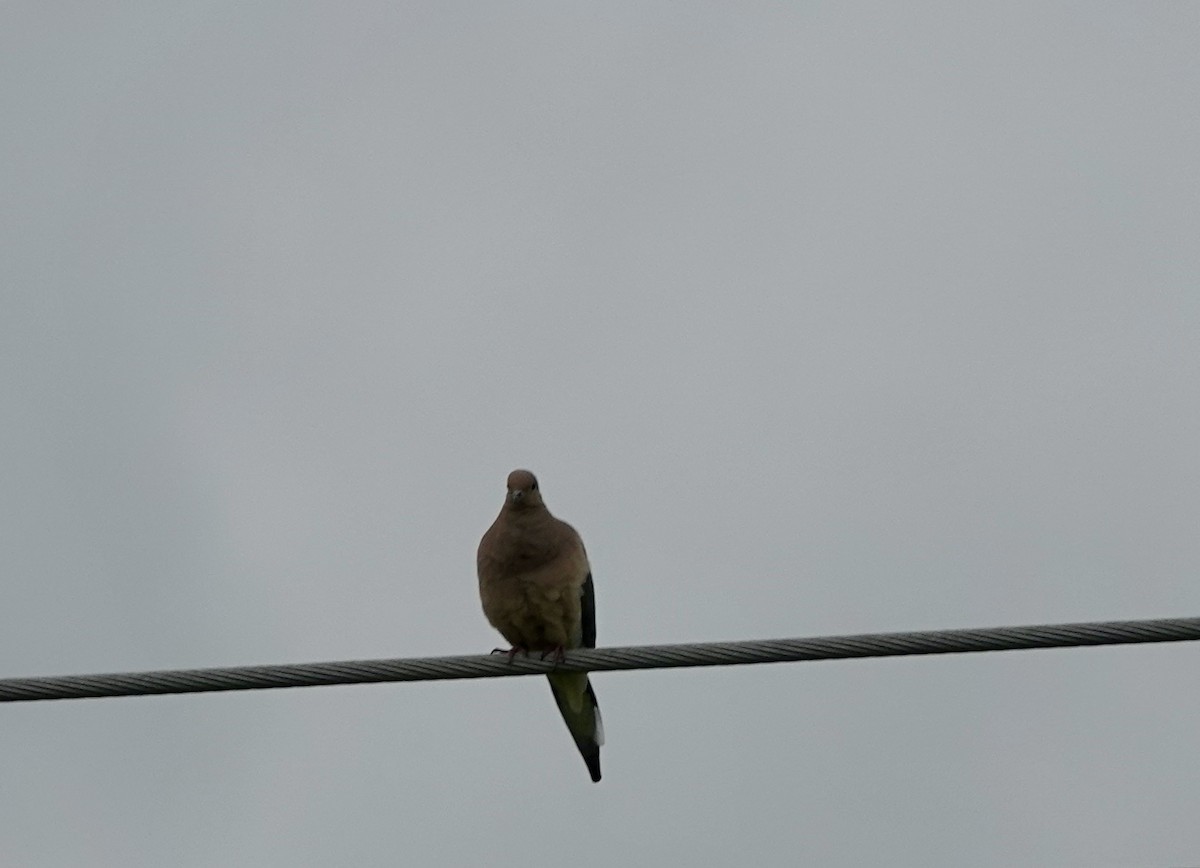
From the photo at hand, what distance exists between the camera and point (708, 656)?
5227 mm

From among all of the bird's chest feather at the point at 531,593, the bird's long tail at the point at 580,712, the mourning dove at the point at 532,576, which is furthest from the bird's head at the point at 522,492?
the bird's long tail at the point at 580,712

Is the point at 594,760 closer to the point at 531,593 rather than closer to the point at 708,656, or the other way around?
the point at 531,593

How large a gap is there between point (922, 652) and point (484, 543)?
10.6 ft

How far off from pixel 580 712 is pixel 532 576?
0.80 m

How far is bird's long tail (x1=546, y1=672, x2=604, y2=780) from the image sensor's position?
8273 millimetres

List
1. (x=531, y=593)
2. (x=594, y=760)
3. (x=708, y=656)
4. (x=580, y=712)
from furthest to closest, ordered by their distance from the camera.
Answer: (x=594, y=760), (x=580, y=712), (x=531, y=593), (x=708, y=656)

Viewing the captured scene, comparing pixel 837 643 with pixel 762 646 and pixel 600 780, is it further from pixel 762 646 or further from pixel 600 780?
pixel 600 780

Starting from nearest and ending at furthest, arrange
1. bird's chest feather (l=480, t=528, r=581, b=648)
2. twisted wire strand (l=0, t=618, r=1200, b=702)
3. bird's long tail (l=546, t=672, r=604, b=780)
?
1. twisted wire strand (l=0, t=618, r=1200, b=702)
2. bird's chest feather (l=480, t=528, r=581, b=648)
3. bird's long tail (l=546, t=672, r=604, b=780)

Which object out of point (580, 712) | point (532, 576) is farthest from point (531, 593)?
point (580, 712)

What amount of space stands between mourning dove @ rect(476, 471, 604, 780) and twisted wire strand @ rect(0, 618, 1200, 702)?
2389mm

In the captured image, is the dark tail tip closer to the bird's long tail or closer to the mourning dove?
the bird's long tail

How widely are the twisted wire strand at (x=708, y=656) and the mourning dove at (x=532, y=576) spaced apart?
7.84ft

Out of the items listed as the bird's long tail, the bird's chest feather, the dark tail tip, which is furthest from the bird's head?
the dark tail tip

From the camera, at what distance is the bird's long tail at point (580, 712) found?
27.1ft
